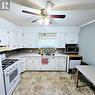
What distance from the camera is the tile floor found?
3.12 m

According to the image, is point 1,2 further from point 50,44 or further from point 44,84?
point 50,44

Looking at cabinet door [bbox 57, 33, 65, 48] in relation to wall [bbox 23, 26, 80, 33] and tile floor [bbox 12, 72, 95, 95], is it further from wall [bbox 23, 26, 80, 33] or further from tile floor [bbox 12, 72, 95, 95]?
tile floor [bbox 12, 72, 95, 95]

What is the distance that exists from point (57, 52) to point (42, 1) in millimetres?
3595

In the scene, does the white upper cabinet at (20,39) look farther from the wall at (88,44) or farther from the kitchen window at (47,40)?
the wall at (88,44)

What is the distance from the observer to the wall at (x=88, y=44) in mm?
3794

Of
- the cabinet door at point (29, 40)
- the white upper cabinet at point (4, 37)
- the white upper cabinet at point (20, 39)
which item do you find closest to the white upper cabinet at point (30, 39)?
the cabinet door at point (29, 40)

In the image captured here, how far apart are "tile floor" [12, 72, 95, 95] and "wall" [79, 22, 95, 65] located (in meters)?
1.11

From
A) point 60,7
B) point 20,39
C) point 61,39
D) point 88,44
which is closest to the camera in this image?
point 60,7

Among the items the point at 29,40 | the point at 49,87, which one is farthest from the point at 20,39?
the point at 49,87

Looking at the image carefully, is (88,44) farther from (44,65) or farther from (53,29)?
(44,65)

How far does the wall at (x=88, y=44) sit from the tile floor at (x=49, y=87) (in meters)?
1.11

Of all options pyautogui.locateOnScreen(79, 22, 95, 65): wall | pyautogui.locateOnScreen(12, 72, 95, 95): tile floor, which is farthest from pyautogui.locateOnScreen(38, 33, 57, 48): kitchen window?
pyautogui.locateOnScreen(12, 72, 95, 95): tile floor

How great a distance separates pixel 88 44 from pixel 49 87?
91.7 inches

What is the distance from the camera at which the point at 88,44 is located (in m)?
4.17
